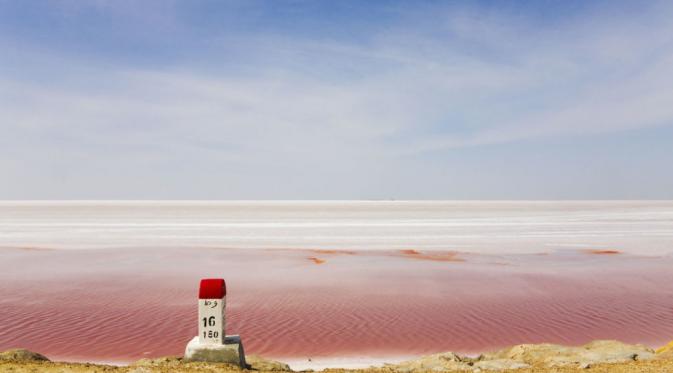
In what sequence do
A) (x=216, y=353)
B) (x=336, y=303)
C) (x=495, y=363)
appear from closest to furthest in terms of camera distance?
(x=216, y=353)
(x=495, y=363)
(x=336, y=303)

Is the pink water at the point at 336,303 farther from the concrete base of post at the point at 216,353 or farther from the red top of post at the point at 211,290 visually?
the red top of post at the point at 211,290

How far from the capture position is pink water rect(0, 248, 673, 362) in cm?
1091

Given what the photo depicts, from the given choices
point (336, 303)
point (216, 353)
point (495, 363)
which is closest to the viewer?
point (216, 353)

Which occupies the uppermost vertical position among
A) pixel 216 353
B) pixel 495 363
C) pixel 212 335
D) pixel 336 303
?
pixel 212 335

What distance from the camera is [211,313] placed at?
8.20 metres

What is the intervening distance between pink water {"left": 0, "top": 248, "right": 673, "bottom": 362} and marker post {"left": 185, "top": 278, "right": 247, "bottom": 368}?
214 centimetres

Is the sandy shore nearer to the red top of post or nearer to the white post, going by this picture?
the white post

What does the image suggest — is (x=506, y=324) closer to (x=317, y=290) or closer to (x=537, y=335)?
(x=537, y=335)

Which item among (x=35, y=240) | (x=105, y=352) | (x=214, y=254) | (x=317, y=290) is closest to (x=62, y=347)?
(x=105, y=352)

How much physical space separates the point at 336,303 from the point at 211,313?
644 centimetres

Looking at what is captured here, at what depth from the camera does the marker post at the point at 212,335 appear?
8.11m

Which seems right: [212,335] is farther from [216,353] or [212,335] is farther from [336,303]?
[336,303]

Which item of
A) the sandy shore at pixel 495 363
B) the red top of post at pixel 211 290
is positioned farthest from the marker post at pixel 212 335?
the sandy shore at pixel 495 363

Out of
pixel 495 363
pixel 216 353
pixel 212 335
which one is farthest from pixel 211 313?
pixel 495 363
